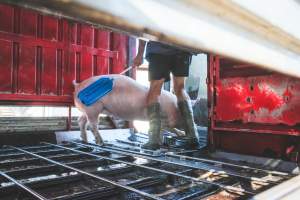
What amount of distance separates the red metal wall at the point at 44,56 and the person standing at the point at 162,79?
1267 millimetres

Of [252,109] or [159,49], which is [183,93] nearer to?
[159,49]

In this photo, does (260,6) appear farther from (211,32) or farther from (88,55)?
(88,55)

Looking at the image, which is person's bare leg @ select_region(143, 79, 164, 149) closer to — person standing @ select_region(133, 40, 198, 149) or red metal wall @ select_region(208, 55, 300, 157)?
person standing @ select_region(133, 40, 198, 149)

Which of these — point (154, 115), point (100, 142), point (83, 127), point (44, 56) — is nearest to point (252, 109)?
point (154, 115)

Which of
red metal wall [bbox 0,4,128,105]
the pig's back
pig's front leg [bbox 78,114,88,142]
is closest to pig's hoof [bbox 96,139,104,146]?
pig's front leg [bbox 78,114,88,142]

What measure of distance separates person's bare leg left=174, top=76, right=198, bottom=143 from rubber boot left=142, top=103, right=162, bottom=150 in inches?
14.0

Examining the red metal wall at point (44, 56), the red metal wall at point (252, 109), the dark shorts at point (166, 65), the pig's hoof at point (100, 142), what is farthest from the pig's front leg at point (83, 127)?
the red metal wall at point (252, 109)

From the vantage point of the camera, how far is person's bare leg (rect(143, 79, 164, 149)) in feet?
9.93

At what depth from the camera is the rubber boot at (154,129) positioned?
301cm

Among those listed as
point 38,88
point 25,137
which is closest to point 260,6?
point 25,137

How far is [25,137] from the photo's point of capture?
11.9 ft

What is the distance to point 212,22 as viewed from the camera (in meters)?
0.58

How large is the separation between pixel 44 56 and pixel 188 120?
2177 millimetres

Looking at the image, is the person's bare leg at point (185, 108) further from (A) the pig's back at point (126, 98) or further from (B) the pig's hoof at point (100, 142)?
(B) the pig's hoof at point (100, 142)
